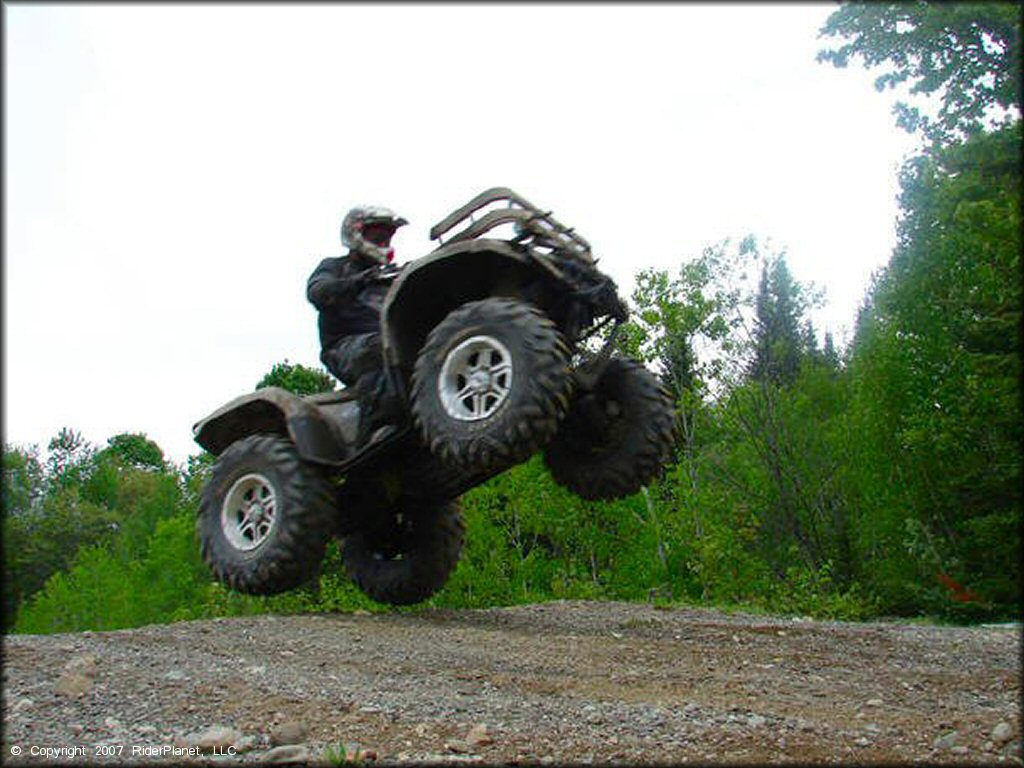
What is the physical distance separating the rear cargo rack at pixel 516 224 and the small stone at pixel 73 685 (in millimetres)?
3506

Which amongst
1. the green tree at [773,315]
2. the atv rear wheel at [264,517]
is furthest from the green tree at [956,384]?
the green tree at [773,315]

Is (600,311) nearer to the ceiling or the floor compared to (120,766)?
nearer to the ceiling

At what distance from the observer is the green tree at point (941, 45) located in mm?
3672

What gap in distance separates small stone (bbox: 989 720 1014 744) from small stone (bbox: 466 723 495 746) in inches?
81.8

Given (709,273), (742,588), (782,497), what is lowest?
(742,588)

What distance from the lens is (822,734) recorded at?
12.5 feet

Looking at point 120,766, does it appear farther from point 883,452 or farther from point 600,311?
point 883,452

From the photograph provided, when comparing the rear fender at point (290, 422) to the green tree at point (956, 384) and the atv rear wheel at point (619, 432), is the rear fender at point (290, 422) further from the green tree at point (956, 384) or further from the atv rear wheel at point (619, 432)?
the green tree at point (956, 384)

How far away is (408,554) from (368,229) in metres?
3.16

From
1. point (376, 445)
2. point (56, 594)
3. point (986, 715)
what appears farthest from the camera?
point (56, 594)

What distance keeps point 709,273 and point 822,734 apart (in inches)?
678

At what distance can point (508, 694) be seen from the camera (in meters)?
4.73

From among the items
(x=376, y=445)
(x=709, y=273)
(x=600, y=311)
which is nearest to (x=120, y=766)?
(x=376, y=445)

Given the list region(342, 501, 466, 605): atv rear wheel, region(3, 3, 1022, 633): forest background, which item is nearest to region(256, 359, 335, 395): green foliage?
region(3, 3, 1022, 633): forest background
